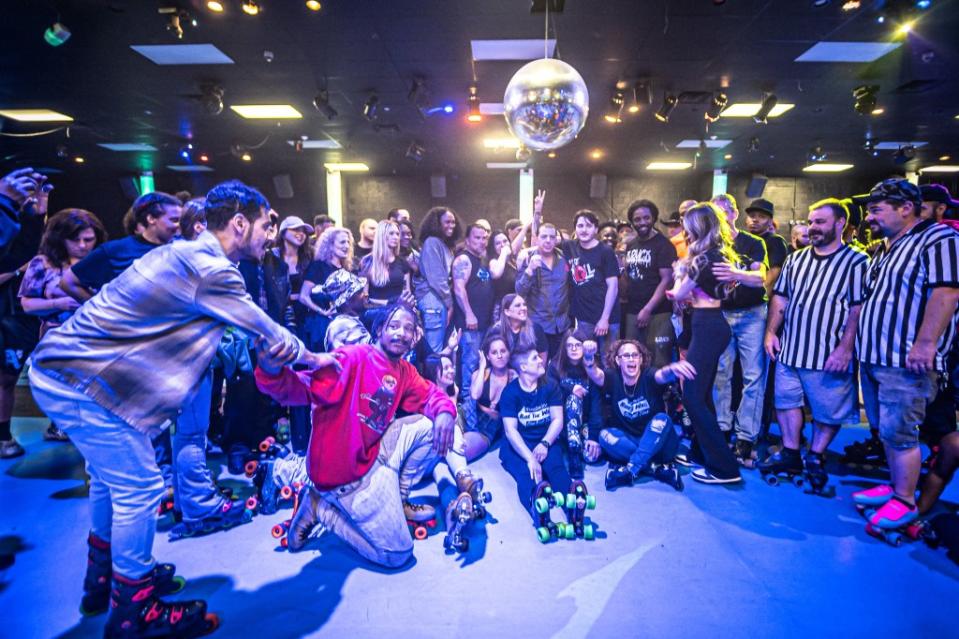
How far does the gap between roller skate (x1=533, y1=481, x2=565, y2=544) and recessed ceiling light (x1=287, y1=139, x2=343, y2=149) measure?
7.98m

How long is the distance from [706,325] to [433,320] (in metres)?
2.14

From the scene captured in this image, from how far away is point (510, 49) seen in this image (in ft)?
16.0

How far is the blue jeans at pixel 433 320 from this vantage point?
3.87 metres

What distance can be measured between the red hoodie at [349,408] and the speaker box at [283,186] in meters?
10.2

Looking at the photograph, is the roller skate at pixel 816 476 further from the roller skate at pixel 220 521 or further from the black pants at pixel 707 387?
the roller skate at pixel 220 521

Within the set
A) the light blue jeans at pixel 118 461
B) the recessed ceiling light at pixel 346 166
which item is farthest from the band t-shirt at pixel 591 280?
the recessed ceiling light at pixel 346 166

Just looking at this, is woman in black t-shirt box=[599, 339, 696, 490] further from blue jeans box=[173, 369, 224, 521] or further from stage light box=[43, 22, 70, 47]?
stage light box=[43, 22, 70, 47]

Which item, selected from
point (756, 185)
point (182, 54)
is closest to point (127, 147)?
point (182, 54)

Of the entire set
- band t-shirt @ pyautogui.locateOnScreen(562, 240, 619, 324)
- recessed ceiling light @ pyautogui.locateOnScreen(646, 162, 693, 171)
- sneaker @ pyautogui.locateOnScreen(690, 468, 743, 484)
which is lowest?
sneaker @ pyautogui.locateOnScreen(690, 468, 743, 484)

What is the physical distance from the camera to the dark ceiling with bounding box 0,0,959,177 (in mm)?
4117

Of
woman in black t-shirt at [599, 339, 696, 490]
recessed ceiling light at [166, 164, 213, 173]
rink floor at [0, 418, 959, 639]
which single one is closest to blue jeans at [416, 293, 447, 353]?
woman in black t-shirt at [599, 339, 696, 490]

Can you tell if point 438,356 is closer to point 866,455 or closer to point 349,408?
point 349,408

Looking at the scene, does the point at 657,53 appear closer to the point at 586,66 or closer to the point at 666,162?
the point at 586,66

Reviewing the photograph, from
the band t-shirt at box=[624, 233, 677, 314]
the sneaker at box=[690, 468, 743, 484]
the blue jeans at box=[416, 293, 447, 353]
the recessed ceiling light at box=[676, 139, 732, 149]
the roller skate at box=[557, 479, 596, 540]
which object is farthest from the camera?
the recessed ceiling light at box=[676, 139, 732, 149]
